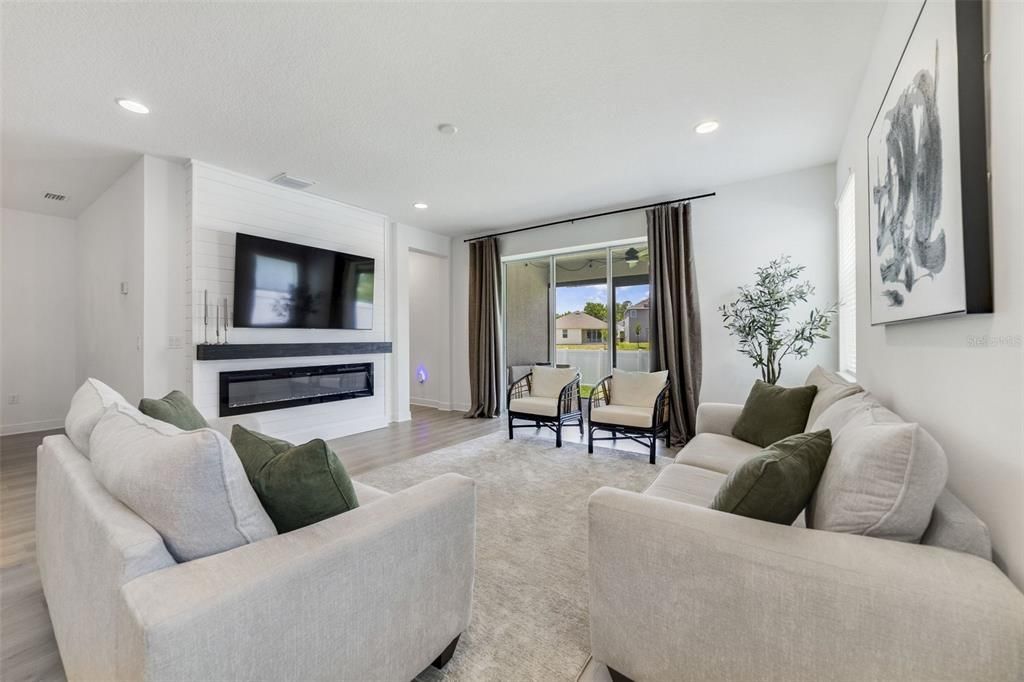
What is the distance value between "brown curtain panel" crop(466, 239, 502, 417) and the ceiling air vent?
246 centimetres

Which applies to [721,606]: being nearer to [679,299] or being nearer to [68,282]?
[679,299]

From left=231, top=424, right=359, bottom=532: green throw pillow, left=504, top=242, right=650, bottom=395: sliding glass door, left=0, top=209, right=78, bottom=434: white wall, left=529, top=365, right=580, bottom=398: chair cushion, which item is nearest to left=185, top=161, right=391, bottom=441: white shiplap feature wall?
left=504, top=242, right=650, bottom=395: sliding glass door

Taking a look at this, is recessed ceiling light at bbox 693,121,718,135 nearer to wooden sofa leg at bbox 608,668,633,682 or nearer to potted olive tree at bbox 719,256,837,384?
potted olive tree at bbox 719,256,837,384

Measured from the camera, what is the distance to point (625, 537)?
47.8 inches

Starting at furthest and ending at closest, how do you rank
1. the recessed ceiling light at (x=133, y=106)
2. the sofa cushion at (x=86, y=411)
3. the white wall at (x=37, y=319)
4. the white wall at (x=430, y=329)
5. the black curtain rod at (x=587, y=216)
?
1. the white wall at (x=430, y=329)
2. the white wall at (x=37, y=319)
3. the black curtain rod at (x=587, y=216)
4. the recessed ceiling light at (x=133, y=106)
5. the sofa cushion at (x=86, y=411)

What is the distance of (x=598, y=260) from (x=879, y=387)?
362 cm

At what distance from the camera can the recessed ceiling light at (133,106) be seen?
2682 millimetres

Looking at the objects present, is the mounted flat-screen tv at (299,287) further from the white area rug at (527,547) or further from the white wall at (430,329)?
the white area rug at (527,547)

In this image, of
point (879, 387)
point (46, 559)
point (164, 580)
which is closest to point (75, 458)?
point (46, 559)

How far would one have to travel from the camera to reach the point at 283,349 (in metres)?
4.27

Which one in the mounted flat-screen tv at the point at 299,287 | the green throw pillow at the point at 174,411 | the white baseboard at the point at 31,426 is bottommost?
the white baseboard at the point at 31,426

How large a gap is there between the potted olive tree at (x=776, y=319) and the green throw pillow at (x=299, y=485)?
3695 mm

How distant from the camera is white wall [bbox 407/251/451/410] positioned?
6.68 m

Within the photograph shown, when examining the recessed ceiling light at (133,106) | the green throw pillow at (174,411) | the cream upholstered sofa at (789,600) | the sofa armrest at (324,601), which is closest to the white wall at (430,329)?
the recessed ceiling light at (133,106)
